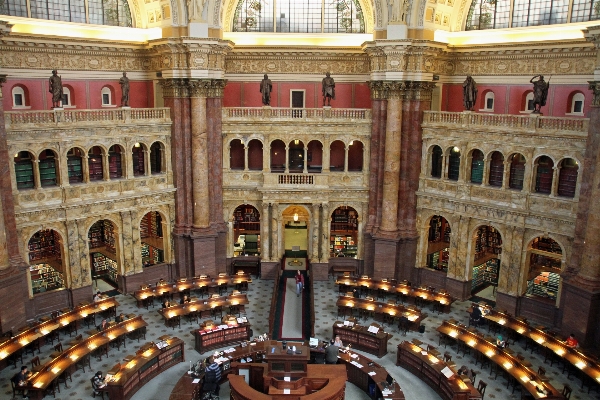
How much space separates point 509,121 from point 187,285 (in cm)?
2010

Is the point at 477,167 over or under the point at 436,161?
under

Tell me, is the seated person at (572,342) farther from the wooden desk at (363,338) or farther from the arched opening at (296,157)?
the arched opening at (296,157)

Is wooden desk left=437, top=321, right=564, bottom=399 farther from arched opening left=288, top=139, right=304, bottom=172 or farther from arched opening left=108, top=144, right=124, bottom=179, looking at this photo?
arched opening left=108, top=144, right=124, bottom=179

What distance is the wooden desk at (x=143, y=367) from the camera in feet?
67.1

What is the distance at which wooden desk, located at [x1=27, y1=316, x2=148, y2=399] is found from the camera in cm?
2044

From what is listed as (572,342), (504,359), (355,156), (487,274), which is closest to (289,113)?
(355,156)

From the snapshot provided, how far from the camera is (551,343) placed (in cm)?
2403

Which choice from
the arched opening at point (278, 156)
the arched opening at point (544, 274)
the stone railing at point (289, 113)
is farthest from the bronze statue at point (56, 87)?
the arched opening at point (544, 274)

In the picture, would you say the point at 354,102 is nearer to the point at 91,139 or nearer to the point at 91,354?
the point at 91,139

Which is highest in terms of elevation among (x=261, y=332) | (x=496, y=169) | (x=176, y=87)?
(x=176, y=87)

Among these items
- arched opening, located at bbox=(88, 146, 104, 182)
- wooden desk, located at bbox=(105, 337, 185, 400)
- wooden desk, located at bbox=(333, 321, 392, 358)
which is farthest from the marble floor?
arched opening, located at bbox=(88, 146, 104, 182)

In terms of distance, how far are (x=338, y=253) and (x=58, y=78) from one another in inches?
779

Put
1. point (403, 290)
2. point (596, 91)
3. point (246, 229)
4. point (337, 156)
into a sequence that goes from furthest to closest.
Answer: point (246, 229), point (337, 156), point (403, 290), point (596, 91)

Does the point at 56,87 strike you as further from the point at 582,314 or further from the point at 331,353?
the point at 582,314
